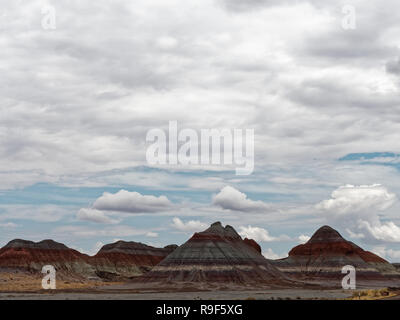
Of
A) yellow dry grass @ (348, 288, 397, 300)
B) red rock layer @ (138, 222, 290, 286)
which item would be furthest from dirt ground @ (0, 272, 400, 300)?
red rock layer @ (138, 222, 290, 286)

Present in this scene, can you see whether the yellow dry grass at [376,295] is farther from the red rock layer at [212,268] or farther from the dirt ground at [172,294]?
the red rock layer at [212,268]

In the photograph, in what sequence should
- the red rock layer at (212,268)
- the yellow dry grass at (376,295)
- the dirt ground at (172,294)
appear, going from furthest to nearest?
the red rock layer at (212,268) < the dirt ground at (172,294) < the yellow dry grass at (376,295)

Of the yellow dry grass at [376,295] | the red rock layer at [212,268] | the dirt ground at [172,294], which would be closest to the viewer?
the yellow dry grass at [376,295]

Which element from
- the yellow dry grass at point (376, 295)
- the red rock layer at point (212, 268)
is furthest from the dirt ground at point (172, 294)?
the red rock layer at point (212, 268)

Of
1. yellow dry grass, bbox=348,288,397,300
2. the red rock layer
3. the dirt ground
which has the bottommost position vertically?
the dirt ground

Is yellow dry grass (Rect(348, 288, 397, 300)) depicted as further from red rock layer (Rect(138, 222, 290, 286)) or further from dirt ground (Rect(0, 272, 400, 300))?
red rock layer (Rect(138, 222, 290, 286))

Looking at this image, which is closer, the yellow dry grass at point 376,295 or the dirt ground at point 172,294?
the yellow dry grass at point 376,295

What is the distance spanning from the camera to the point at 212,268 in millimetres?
184125

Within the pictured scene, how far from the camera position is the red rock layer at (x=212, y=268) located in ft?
593

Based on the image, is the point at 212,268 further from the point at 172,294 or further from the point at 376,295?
the point at 376,295

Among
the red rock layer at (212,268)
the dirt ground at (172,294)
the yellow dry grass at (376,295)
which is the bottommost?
the dirt ground at (172,294)

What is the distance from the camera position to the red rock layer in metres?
181

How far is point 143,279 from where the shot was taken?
607 ft
